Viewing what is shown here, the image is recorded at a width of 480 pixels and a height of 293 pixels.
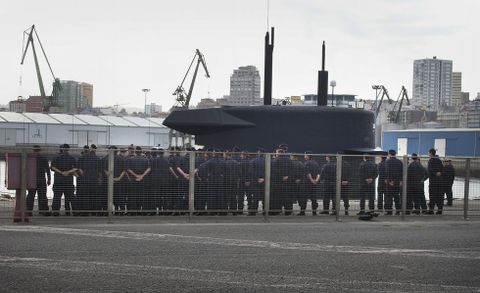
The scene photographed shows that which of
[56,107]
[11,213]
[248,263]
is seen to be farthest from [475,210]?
[56,107]

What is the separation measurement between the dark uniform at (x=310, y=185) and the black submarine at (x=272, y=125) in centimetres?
414

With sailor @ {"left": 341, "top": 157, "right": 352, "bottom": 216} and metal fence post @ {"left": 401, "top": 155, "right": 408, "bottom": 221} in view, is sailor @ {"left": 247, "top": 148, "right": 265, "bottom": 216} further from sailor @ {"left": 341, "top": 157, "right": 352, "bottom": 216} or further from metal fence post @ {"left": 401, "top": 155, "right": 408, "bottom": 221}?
metal fence post @ {"left": 401, "top": 155, "right": 408, "bottom": 221}

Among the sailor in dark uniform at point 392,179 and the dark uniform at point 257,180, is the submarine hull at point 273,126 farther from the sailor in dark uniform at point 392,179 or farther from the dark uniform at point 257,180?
the dark uniform at point 257,180

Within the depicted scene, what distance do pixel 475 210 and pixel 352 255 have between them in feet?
27.3

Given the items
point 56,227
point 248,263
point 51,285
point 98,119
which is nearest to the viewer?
point 51,285

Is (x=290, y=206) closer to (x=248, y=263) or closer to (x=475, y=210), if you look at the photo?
(x=475, y=210)

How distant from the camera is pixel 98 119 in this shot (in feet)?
283

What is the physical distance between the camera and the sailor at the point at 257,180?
15.7 meters

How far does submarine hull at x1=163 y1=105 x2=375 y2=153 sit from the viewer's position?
66.3 feet

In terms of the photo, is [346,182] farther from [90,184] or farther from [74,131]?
[74,131]

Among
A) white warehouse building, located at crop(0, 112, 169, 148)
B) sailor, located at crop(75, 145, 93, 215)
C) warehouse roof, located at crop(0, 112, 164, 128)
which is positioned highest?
warehouse roof, located at crop(0, 112, 164, 128)

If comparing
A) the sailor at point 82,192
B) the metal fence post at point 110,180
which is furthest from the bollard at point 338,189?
the sailor at point 82,192

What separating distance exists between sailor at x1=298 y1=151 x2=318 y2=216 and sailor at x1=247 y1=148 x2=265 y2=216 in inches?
41.1

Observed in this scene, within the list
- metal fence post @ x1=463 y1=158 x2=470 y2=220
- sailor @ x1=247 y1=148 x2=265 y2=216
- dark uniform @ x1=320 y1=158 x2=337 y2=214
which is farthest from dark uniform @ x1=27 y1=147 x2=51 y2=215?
metal fence post @ x1=463 y1=158 x2=470 y2=220
